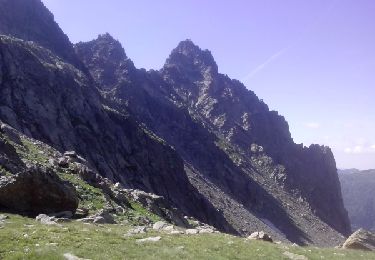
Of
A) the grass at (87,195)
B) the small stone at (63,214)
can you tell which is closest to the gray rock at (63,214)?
the small stone at (63,214)

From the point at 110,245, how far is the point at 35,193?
42.6ft

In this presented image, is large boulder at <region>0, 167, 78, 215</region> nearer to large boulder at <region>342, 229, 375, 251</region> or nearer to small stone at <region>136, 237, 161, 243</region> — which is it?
small stone at <region>136, 237, 161, 243</region>

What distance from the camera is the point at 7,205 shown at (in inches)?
1405

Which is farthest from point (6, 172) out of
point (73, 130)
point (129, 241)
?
point (73, 130)

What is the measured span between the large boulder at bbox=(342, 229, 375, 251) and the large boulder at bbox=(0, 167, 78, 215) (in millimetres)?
34196

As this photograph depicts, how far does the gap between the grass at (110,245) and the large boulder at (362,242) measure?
61.2ft

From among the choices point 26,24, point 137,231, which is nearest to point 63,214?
point 137,231

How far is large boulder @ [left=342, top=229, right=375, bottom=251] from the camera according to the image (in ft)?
176

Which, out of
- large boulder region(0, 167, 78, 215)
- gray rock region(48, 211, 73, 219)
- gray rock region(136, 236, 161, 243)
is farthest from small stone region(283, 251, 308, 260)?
large boulder region(0, 167, 78, 215)

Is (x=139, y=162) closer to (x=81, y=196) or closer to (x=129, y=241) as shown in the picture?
(x=81, y=196)

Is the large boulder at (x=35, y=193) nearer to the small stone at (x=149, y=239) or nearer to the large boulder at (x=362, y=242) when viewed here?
the small stone at (x=149, y=239)

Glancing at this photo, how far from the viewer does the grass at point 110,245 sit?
2480 cm

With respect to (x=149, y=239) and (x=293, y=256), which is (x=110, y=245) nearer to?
(x=149, y=239)

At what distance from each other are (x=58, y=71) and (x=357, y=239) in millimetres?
103707
